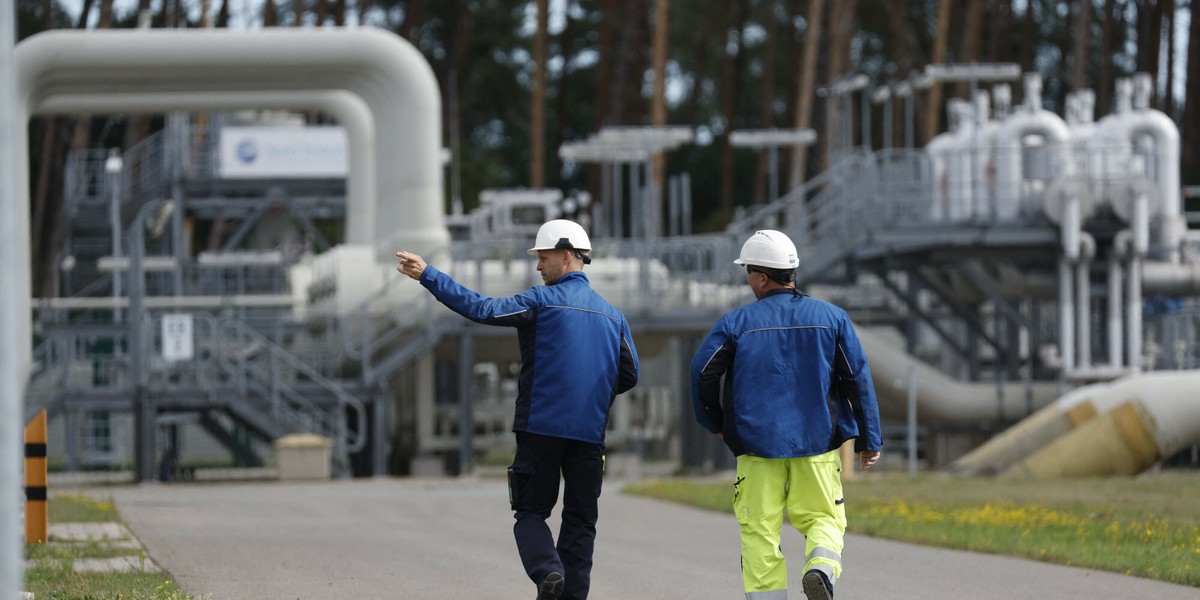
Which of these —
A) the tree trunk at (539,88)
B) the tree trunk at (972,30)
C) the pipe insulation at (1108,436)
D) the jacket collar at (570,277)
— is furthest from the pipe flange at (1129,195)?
the jacket collar at (570,277)

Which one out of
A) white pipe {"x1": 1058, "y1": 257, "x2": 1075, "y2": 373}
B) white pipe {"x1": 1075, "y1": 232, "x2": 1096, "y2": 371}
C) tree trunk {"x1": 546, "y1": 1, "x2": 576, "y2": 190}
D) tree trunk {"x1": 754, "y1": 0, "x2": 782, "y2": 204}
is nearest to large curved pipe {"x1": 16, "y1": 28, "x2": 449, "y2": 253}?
white pipe {"x1": 1058, "y1": 257, "x2": 1075, "y2": 373}

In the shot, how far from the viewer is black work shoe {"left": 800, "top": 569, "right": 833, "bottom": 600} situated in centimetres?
846

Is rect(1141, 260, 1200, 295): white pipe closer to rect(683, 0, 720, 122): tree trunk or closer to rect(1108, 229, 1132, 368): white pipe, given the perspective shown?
rect(1108, 229, 1132, 368): white pipe

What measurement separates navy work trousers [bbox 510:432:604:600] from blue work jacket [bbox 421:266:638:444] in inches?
3.6

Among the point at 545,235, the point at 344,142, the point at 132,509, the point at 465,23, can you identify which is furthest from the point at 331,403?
the point at 465,23

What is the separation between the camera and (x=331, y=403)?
101ft

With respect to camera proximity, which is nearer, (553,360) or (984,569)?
(553,360)

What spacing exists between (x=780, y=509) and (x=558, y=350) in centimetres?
125

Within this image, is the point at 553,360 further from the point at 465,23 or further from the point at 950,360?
the point at 465,23

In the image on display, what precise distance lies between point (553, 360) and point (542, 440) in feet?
1.17

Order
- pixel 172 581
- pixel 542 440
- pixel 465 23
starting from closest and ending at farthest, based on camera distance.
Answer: pixel 542 440, pixel 172 581, pixel 465 23

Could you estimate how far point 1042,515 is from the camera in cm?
1664

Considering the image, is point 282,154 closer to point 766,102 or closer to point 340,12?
point 340,12

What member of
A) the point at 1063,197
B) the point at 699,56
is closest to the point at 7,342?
the point at 1063,197
